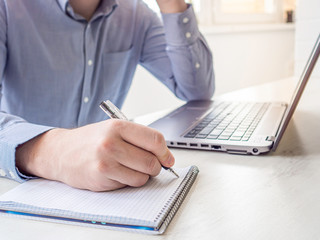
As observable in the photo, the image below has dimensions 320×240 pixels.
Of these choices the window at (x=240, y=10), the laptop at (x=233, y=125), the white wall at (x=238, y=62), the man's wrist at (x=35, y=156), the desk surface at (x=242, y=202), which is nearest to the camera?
the desk surface at (x=242, y=202)

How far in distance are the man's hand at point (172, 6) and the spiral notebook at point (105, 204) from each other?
27.1 inches

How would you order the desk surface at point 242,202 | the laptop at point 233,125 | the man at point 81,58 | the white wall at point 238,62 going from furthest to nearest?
the white wall at point 238,62 → the man at point 81,58 → the laptop at point 233,125 → the desk surface at point 242,202

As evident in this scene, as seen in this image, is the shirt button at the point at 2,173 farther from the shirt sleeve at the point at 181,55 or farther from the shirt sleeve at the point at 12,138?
the shirt sleeve at the point at 181,55

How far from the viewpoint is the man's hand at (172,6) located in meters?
1.02

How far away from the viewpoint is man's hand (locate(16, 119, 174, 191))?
0.43 meters

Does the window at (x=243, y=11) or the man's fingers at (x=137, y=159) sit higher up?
the man's fingers at (x=137, y=159)

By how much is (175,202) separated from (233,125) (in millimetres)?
328

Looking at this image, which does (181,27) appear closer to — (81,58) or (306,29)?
(81,58)

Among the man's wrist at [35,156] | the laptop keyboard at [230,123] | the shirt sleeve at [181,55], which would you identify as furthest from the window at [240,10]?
the man's wrist at [35,156]

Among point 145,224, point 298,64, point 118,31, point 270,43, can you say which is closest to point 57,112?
point 118,31

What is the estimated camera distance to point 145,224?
14.1 inches

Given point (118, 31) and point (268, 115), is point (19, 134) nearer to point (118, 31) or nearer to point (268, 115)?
point (268, 115)

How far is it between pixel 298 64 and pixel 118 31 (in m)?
1.07

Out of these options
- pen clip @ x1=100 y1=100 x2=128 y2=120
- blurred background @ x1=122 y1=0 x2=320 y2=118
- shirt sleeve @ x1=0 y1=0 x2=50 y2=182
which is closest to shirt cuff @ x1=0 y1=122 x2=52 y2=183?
shirt sleeve @ x1=0 y1=0 x2=50 y2=182
